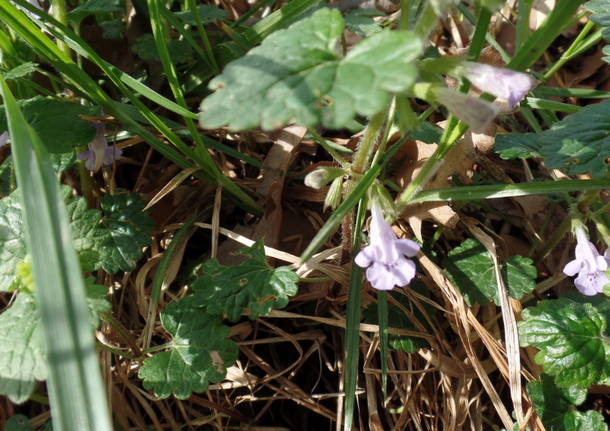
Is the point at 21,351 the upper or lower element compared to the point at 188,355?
upper

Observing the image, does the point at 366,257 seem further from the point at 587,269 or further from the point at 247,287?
the point at 587,269

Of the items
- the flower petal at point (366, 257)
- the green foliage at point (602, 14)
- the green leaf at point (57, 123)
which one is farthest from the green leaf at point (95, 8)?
the green foliage at point (602, 14)

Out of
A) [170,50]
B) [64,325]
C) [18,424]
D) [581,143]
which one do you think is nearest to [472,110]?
[581,143]

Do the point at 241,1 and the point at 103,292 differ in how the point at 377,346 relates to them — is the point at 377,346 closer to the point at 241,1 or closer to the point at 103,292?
the point at 103,292

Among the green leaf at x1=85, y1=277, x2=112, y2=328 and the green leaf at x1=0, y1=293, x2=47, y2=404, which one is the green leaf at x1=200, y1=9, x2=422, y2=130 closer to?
the green leaf at x1=85, y1=277, x2=112, y2=328

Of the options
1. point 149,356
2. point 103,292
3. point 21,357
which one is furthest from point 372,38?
point 149,356

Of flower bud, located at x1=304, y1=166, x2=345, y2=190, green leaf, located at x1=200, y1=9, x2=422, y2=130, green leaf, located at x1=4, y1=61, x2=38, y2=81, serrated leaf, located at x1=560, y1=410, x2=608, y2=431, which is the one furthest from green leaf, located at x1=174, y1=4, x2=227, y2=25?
serrated leaf, located at x1=560, y1=410, x2=608, y2=431

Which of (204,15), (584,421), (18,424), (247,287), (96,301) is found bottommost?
(584,421)
